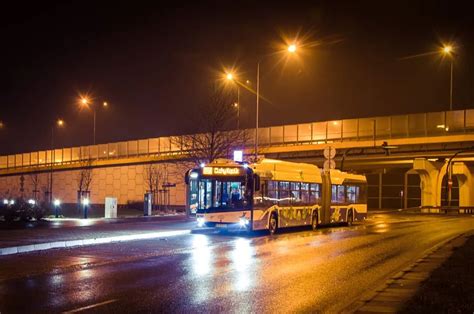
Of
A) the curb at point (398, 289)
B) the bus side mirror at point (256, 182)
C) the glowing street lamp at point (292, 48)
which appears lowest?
the curb at point (398, 289)

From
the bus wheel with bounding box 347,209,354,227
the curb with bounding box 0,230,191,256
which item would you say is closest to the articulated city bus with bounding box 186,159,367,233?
the curb with bounding box 0,230,191,256

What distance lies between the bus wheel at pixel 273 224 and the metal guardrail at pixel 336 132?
81.5 ft

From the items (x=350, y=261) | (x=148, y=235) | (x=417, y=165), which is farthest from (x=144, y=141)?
(x=350, y=261)

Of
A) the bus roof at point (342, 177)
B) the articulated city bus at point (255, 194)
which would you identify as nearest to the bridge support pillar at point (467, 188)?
the bus roof at point (342, 177)

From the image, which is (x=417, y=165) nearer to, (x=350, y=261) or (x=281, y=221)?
(x=281, y=221)

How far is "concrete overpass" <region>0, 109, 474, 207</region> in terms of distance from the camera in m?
55.0

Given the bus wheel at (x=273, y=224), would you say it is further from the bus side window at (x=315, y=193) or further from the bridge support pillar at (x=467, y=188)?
the bridge support pillar at (x=467, y=188)

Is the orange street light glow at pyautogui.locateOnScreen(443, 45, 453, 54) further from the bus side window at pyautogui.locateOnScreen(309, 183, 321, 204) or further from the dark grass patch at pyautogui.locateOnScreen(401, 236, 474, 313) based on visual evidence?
the dark grass patch at pyautogui.locateOnScreen(401, 236, 474, 313)

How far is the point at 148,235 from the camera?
81.1 feet

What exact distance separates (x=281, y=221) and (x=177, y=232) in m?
4.79

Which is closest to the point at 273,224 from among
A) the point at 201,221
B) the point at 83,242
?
the point at 201,221

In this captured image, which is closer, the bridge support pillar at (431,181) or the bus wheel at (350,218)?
the bus wheel at (350,218)

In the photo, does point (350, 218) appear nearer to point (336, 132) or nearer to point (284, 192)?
point (284, 192)

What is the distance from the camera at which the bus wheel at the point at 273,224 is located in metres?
27.1
